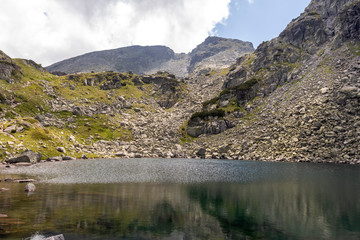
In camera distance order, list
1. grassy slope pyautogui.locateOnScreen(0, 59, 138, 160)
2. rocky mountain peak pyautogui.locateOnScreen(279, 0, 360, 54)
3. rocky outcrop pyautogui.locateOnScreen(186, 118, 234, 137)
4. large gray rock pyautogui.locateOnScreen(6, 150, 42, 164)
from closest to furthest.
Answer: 1. large gray rock pyautogui.locateOnScreen(6, 150, 42, 164)
2. grassy slope pyautogui.locateOnScreen(0, 59, 138, 160)
3. rocky outcrop pyautogui.locateOnScreen(186, 118, 234, 137)
4. rocky mountain peak pyautogui.locateOnScreen(279, 0, 360, 54)

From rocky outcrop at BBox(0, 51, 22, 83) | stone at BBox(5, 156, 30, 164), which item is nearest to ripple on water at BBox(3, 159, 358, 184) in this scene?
stone at BBox(5, 156, 30, 164)

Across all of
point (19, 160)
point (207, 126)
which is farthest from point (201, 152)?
point (19, 160)

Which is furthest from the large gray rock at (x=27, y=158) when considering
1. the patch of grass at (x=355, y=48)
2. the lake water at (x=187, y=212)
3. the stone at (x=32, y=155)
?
the patch of grass at (x=355, y=48)

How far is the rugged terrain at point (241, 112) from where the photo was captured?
91875 mm

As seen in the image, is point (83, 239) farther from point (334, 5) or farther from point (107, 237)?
point (334, 5)

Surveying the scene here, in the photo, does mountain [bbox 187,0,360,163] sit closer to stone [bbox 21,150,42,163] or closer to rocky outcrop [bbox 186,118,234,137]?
rocky outcrop [bbox 186,118,234,137]

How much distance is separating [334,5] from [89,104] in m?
207

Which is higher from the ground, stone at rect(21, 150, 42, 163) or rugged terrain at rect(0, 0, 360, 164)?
rugged terrain at rect(0, 0, 360, 164)

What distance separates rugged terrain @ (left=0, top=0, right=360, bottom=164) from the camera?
9188cm

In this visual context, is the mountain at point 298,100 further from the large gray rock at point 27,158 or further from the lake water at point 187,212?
the large gray rock at point 27,158

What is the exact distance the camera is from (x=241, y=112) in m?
142

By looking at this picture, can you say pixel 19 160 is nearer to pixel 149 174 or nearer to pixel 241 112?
pixel 149 174

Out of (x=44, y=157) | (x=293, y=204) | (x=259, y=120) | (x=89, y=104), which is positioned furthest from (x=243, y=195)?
(x=89, y=104)

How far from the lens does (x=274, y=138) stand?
104m
